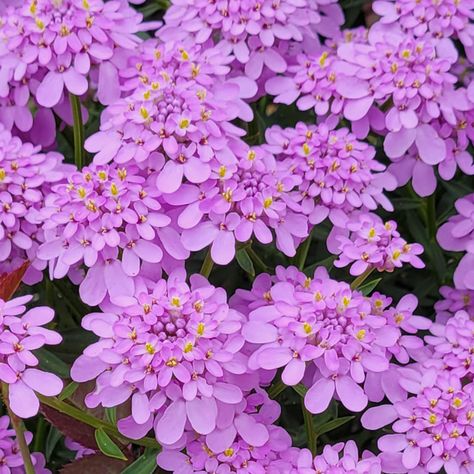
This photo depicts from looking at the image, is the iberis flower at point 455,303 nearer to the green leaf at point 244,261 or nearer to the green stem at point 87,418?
the green leaf at point 244,261

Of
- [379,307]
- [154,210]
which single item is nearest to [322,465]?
[379,307]

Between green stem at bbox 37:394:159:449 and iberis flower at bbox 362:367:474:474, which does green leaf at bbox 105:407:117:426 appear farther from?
iberis flower at bbox 362:367:474:474

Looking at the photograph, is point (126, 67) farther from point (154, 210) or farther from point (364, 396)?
point (364, 396)

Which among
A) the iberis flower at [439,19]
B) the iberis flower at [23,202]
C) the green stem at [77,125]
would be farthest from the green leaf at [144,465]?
the iberis flower at [439,19]

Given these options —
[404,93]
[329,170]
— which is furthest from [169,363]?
[404,93]

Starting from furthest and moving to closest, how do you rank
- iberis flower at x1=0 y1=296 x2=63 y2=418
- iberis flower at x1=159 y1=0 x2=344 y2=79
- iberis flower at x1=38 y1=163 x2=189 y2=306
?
iberis flower at x1=159 y1=0 x2=344 y2=79 < iberis flower at x1=38 y1=163 x2=189 y2=306 < iberis flower at x1=0 y1=296 x2=63 y2=418

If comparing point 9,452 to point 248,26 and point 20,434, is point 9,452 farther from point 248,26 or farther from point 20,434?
point 248,26

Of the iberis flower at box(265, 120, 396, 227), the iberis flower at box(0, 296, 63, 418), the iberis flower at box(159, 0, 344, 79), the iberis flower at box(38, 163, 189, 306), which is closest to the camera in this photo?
the iberis flower at box(0, 296, 63, 418)

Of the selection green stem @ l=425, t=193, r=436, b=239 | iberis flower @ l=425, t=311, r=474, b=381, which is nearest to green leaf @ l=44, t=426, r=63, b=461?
iberis flower @ l=425, t=311, r=474, b=381
